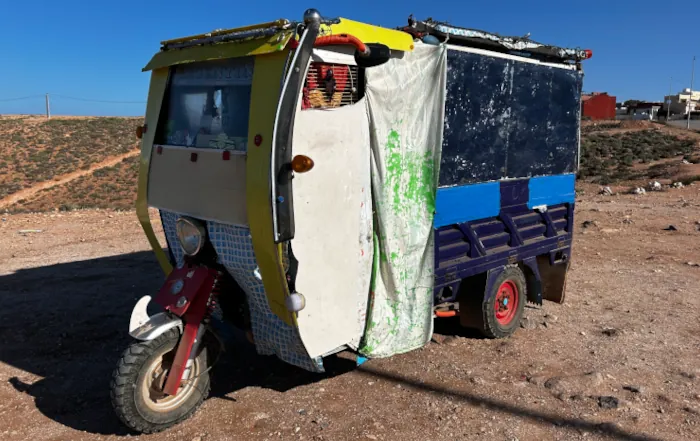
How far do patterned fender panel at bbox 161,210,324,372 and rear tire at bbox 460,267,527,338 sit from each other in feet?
6.61

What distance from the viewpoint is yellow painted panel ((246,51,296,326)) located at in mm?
3391

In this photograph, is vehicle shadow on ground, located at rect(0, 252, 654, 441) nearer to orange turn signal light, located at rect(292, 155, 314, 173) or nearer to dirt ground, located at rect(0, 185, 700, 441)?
dirt ground, located at rect(0, 185, 700, 441)

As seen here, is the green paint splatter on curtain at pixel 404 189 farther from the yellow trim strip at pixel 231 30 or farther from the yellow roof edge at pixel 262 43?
the yellow trim strip at pixel 231 30

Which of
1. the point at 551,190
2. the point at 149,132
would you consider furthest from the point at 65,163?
the point at 551,190

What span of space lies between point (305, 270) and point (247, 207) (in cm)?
54

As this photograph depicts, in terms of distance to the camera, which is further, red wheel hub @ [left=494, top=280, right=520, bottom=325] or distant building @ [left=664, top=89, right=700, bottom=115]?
distant building @ [left=664, top=89, right=700, bottom=115]

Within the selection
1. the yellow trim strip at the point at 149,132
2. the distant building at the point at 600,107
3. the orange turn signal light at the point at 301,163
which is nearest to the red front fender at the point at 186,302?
the yellow trim strip at the point at 149,132

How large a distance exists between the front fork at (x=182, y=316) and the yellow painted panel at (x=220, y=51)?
1452 millimetres

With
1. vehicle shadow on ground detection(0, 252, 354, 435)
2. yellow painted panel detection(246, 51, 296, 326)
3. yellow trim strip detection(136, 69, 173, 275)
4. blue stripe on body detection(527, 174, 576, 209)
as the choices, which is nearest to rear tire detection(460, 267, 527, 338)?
blue stripe on body detection(527, 174, 576, 209)

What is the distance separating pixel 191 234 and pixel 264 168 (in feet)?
3.13

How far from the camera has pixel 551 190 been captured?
5887 mm

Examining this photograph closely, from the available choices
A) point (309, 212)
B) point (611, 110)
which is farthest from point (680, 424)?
point (611, 110)

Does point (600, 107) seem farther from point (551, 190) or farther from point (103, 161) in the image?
point (551, 190)

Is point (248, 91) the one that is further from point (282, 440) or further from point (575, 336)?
point (575, 336)
